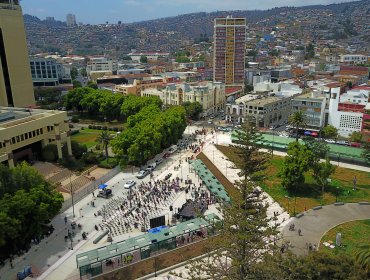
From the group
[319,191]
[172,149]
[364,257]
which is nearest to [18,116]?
[172,149]

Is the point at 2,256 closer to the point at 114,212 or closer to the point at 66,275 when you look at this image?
the point at 66,275

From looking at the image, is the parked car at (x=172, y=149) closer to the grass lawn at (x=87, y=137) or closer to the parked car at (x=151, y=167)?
the parked car at (x=151, y=167)

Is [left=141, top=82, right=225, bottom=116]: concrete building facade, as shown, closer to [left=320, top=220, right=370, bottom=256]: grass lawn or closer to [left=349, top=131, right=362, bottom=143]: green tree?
[left=349, top=131, right=362, bottom=143]: green tree

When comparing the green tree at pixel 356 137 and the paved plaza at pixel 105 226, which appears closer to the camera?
the paved plaza at pixel 105 226

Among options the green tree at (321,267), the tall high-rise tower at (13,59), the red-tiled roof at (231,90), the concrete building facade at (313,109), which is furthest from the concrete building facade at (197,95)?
the green tree at (321,267)

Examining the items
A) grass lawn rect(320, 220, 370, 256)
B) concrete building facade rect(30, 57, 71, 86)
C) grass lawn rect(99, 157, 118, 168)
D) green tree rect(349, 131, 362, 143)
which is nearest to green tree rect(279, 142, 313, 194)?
grass lawn rect(320, 220, 370, 256)

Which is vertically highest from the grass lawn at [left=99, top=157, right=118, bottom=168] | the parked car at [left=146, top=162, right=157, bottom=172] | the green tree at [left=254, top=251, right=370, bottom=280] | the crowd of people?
the green tree at [left=254, top=251, right=370, bottom=280]

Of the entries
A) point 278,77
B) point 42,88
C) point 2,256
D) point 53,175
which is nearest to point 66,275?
point 2,256
